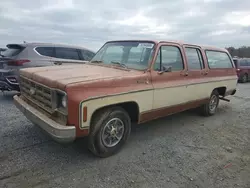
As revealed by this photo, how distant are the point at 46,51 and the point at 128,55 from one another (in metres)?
4.01

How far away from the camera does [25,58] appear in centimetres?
660

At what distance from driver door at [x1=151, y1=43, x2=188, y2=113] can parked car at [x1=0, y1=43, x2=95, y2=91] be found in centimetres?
292

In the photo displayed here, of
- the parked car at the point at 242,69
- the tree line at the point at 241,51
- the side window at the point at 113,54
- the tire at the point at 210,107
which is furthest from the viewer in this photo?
the tree line at the point at 241,51

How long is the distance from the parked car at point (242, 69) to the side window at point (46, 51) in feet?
39.6

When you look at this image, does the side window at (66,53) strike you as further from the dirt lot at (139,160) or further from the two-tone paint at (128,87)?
the two-tone paint at (128,87)

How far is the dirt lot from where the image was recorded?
2.96 meters

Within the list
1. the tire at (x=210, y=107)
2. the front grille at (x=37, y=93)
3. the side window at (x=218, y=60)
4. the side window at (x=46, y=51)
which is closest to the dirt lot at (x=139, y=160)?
the front grille at (x=37, y=93)

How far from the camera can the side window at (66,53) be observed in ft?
25.0

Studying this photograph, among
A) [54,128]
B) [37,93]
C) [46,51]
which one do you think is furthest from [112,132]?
[46,51]

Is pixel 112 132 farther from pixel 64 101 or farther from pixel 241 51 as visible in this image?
pixel 241 51


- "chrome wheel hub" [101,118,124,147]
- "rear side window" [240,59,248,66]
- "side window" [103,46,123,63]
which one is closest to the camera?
"chrome wheel hub" [101,118,124,147]

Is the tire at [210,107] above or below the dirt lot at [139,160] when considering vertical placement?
above

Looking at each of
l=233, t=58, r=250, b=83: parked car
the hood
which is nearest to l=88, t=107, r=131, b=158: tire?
the hood

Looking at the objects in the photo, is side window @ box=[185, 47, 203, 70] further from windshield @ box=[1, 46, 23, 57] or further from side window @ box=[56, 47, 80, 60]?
windshield @ box=[1, 46, 23, 57]
